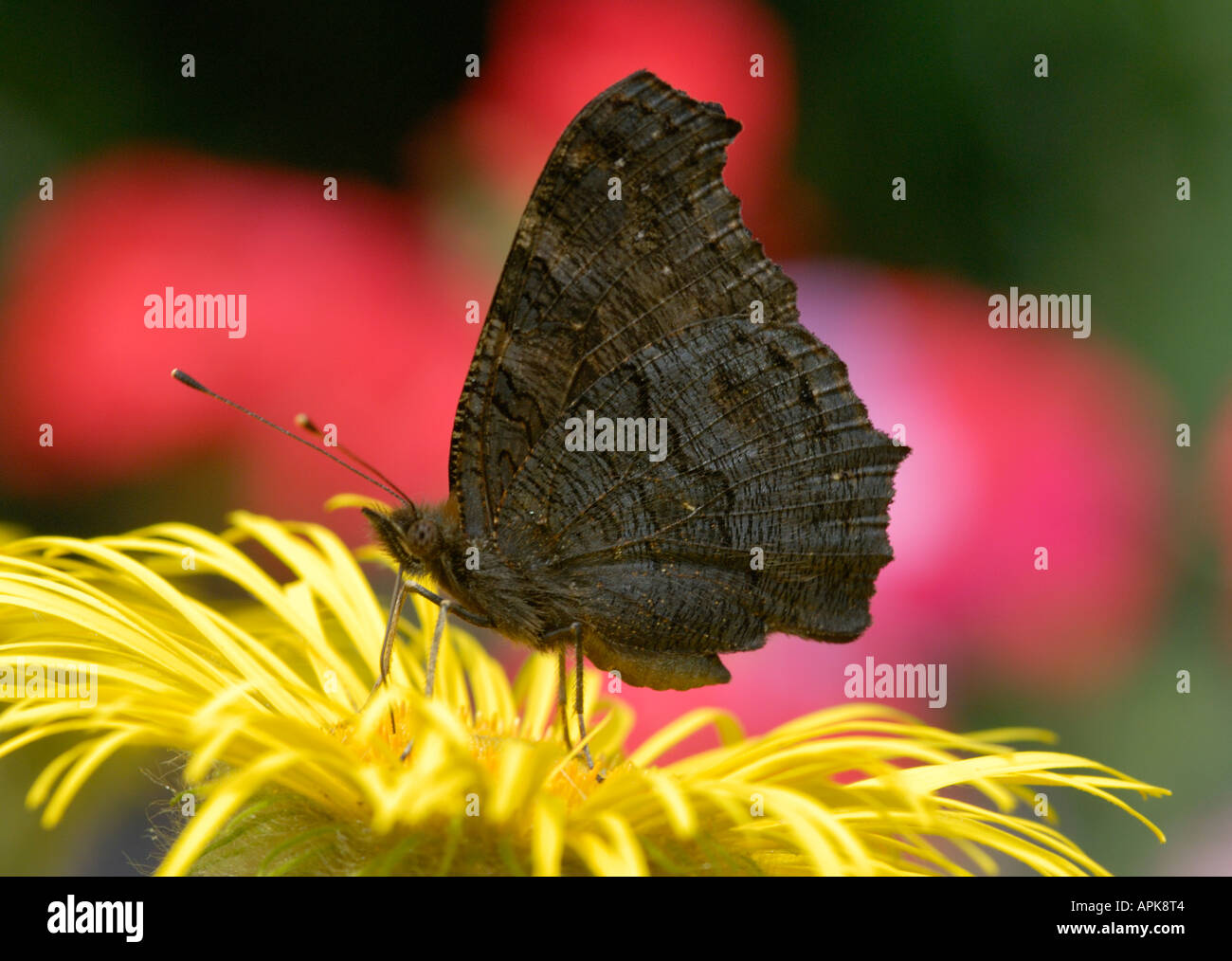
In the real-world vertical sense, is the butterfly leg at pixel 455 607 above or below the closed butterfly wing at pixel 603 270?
below

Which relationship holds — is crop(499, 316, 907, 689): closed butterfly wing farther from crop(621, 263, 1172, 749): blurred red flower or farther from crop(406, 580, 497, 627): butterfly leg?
crop(621, 263, 1172, 749): blurred red flower

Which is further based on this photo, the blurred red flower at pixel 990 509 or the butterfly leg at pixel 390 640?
the blurred red flower at pixel 990 509

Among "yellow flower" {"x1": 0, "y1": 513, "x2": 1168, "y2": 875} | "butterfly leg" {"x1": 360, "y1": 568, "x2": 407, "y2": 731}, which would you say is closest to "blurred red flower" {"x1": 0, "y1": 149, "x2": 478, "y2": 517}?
"yellow flower" {"x1": 0, "y1": 513, "x2": 1168, "y2": 875}

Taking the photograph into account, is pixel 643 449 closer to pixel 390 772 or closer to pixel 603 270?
pixel 603 270

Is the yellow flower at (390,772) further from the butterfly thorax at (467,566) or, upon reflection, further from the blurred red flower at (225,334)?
the blurred red flower at (225,334)

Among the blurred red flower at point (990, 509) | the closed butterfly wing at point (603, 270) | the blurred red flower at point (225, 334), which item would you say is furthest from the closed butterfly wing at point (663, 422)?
the blurred red flower at point (225, 334)

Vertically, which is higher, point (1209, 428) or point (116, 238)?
point (116, 238)
